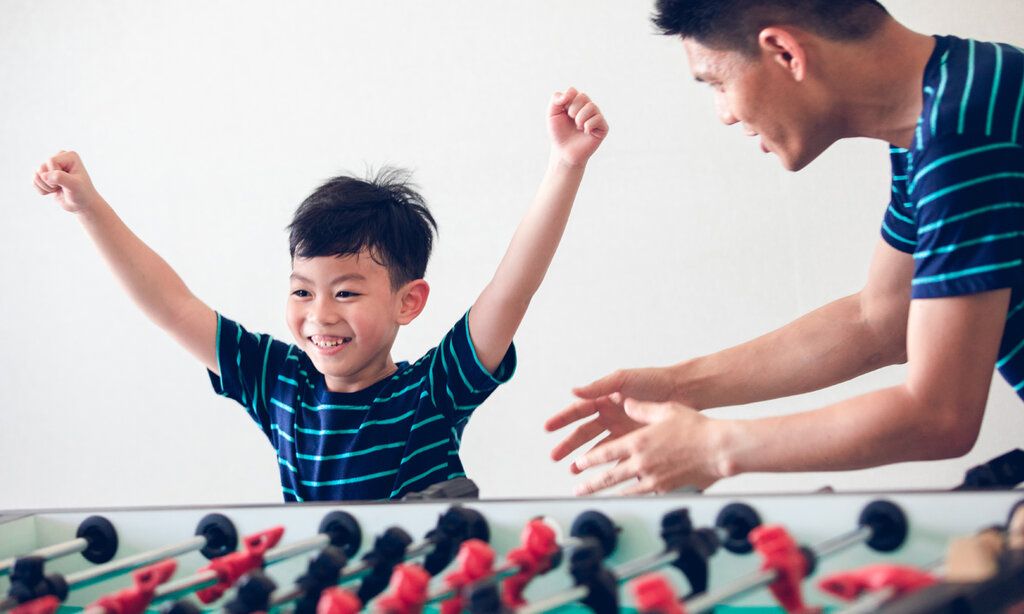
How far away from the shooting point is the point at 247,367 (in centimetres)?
157

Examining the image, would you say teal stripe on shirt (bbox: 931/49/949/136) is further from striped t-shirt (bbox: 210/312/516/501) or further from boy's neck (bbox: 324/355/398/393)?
boy's neck (bbox: 324/355/398/393)

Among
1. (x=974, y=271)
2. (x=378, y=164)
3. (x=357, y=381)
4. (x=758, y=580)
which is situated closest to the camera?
(x=758, y=580)

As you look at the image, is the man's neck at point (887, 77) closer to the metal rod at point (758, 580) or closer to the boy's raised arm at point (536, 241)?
the boy's raised arm at point (536, 241)

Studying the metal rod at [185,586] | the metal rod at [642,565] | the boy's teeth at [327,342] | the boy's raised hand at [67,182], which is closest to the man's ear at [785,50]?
the metal rod at [642,565]

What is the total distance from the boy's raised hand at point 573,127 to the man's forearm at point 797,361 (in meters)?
0.33

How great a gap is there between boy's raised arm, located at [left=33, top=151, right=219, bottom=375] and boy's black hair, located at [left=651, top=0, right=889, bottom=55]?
80cm

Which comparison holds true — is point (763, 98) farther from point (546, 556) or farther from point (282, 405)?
point (282, 405)

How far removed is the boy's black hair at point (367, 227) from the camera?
1560 millimetres

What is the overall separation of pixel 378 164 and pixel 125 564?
1.53 metres

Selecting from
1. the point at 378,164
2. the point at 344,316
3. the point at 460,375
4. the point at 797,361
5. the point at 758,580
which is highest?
the point at 378,164

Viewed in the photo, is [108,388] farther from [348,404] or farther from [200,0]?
[348,404]

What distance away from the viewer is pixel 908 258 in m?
1.41

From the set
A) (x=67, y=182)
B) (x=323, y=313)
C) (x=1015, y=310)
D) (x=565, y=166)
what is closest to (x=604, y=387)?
(x=565, y=166)

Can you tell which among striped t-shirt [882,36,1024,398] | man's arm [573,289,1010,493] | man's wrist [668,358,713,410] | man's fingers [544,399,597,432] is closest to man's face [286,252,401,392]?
man's fingers [544,399,597,432]
